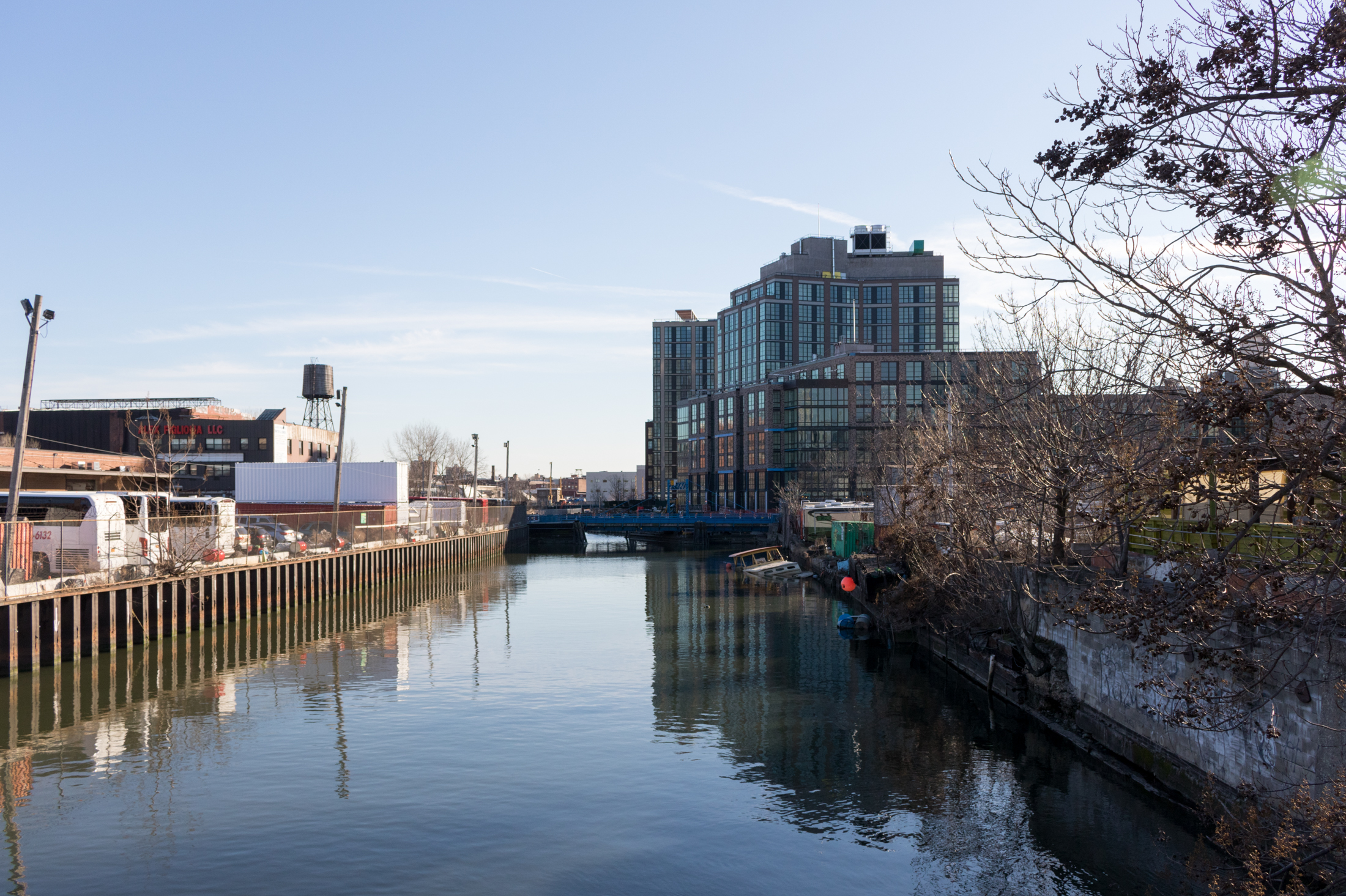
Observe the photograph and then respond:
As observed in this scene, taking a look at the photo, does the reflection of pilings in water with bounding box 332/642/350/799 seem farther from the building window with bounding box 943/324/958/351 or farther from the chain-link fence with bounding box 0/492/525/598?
the building window with bounding box 943/324/958/351

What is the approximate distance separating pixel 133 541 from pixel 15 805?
18.5 m

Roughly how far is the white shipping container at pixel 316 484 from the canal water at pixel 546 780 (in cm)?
3509

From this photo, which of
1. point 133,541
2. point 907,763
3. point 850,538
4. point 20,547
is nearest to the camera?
point 907,763

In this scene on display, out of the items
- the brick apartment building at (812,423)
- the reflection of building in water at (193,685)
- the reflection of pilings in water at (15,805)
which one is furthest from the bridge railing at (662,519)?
the reflection of pilings in water at (15,805)

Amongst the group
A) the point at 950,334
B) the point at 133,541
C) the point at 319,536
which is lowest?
the point at 319,536

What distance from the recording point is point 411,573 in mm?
63344

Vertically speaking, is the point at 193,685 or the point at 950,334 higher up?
the point at 950,334

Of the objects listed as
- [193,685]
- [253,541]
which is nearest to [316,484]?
[253,541]

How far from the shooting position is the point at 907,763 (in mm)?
21109

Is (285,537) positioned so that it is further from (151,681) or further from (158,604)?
(151,681)

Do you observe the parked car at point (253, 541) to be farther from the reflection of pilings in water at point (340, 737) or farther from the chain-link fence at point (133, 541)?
the reflection of pilings in water at point (340, 737)

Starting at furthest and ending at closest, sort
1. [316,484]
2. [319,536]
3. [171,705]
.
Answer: [316,484] < [319,536] < [171,705]

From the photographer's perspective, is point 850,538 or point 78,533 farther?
point 850,538

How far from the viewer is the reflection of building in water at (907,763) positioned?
15.9 metres
